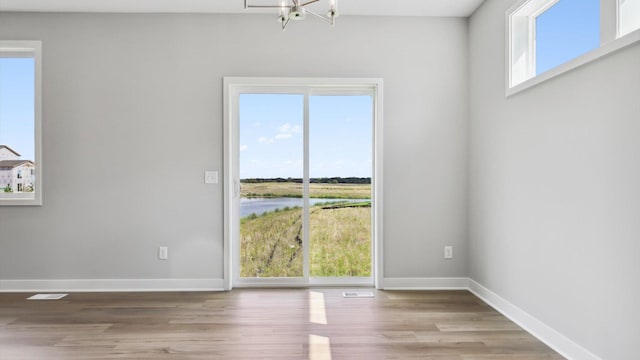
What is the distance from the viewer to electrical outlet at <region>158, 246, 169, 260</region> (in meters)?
3.98

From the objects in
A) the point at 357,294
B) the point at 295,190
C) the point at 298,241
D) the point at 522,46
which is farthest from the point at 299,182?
the point at 522,46

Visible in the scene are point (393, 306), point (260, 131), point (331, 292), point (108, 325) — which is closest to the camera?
point (108, 325)

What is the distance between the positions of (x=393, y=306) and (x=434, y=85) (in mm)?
2202

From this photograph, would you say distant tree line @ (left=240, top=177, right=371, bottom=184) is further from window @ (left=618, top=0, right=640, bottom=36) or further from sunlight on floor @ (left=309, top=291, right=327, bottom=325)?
window @ (left=618, top=0, right=640, bottom=36)

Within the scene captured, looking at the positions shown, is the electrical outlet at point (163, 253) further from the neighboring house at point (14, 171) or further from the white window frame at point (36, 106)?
the neighboring house at point (14, 171)

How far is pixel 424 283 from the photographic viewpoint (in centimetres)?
404

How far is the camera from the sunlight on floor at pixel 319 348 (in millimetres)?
2500

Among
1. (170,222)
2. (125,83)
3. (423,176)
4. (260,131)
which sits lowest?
(170,222)

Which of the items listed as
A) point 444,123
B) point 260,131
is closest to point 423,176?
point 444,123

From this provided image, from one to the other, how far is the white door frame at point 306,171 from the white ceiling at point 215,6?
0.67m

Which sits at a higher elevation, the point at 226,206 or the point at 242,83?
the point at 242,83

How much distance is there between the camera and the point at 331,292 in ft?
12.7

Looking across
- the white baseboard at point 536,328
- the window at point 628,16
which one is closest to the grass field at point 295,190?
the white baseboard at point 536,328

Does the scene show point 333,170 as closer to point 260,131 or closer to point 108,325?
point 260,131
